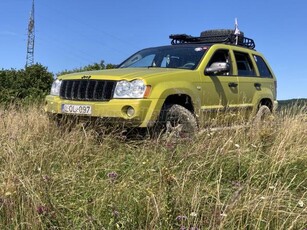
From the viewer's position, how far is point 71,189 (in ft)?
11.1

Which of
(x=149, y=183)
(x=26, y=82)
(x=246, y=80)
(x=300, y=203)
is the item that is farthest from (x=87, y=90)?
(x=26, y=82)

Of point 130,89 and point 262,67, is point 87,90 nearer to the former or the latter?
point 130,89

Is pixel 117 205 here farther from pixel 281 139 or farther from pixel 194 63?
pixel 194 63

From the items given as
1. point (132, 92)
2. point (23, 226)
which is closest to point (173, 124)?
point (132, 92)

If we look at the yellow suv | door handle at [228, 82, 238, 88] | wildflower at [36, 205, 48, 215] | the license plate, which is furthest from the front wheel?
wildflower at [36, 205, 48, 215]

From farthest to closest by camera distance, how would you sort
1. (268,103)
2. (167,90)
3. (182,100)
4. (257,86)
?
1. (268,103)
2. (257,86)
3. (182,100)
4. (167,90)

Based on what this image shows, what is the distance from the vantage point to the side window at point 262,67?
8.63 meters

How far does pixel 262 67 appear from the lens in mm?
8781

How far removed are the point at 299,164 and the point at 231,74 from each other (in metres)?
3.09

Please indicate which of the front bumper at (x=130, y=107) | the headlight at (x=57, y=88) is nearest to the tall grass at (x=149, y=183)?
the front bumper at (x=130, y=107)

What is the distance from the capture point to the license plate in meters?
5.67

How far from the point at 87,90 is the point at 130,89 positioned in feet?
2.26

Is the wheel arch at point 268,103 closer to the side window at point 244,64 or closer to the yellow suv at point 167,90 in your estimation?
A: the yellow suv at point 167,90

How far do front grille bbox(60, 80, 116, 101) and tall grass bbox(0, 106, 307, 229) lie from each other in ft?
1.84
